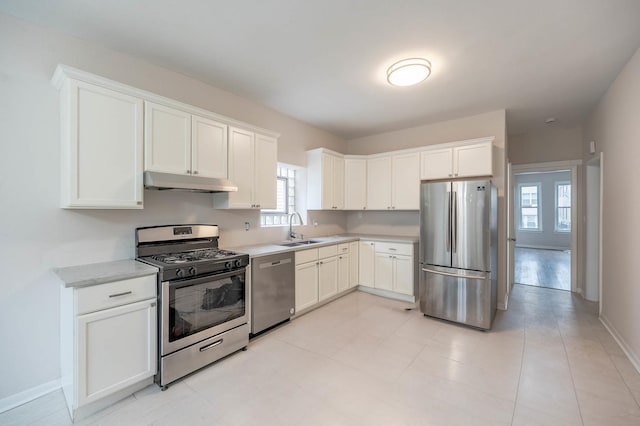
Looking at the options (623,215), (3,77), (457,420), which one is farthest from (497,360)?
(3,77)

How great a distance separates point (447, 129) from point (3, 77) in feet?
16.1

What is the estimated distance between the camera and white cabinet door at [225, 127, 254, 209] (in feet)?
9.87

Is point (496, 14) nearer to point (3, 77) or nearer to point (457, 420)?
point (457, 420)

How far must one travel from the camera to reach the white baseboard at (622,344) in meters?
2.35

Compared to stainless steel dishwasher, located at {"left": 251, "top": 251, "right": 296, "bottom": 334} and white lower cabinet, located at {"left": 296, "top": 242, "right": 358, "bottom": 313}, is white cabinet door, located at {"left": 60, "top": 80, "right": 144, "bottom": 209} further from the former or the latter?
white lower cabinet, located at {"left": 296, "top": 242, "right": 358, "bottom": 313}

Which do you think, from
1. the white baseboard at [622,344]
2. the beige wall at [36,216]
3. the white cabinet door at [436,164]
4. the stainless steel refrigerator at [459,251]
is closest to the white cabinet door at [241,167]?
the beige wall at [36,216]

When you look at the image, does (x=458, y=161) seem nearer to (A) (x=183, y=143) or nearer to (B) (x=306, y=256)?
(B) (x=306, y=256)

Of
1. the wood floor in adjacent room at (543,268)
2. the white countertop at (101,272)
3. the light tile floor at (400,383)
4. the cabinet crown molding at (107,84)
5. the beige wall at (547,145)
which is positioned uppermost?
the beige wall at (547,145)

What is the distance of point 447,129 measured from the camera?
14.1 feet

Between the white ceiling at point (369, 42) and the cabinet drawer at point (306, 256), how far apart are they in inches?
78.1

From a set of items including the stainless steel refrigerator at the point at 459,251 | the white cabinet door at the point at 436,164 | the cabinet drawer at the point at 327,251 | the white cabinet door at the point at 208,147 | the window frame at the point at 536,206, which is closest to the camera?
the white cabinet door at the point at 208,147

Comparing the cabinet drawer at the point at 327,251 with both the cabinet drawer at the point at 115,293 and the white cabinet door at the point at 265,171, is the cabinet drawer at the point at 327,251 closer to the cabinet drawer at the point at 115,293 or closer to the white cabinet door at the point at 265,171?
the white cabinet door at the point at 265,171

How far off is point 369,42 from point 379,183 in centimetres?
257

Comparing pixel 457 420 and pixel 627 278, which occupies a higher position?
pixel 627 278
